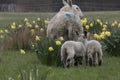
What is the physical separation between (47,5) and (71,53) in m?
32.4

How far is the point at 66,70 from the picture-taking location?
31.2 ft

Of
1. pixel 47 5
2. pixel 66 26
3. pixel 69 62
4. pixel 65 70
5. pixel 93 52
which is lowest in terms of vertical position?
pixel 47 5

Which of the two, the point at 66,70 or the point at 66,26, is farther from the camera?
the point at 66,26

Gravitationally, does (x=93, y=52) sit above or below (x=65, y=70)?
above

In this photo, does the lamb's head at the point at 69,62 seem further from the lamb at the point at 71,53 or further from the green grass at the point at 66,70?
the green grass at the point at 66,70

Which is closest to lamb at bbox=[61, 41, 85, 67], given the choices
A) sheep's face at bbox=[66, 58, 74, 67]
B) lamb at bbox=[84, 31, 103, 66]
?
sheep's face at bbox=[66, 58, 74, 67]

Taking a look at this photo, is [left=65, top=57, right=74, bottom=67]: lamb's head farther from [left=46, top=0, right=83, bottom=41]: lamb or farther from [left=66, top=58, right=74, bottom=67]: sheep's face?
[left=46, top=0, right=83, bottom=41]: lamb

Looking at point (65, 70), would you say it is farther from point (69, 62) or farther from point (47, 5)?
point (47, 5)

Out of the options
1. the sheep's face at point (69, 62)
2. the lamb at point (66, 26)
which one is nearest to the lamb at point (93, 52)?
the sheep's face at point (69, 62)

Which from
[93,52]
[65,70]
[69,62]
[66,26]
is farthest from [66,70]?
[66,26]

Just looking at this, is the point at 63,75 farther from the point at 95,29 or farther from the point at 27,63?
the point at 95,29

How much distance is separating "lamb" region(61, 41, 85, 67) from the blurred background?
1163 inches

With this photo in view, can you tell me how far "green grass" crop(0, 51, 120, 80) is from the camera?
8.87 m

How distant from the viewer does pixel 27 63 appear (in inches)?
420
